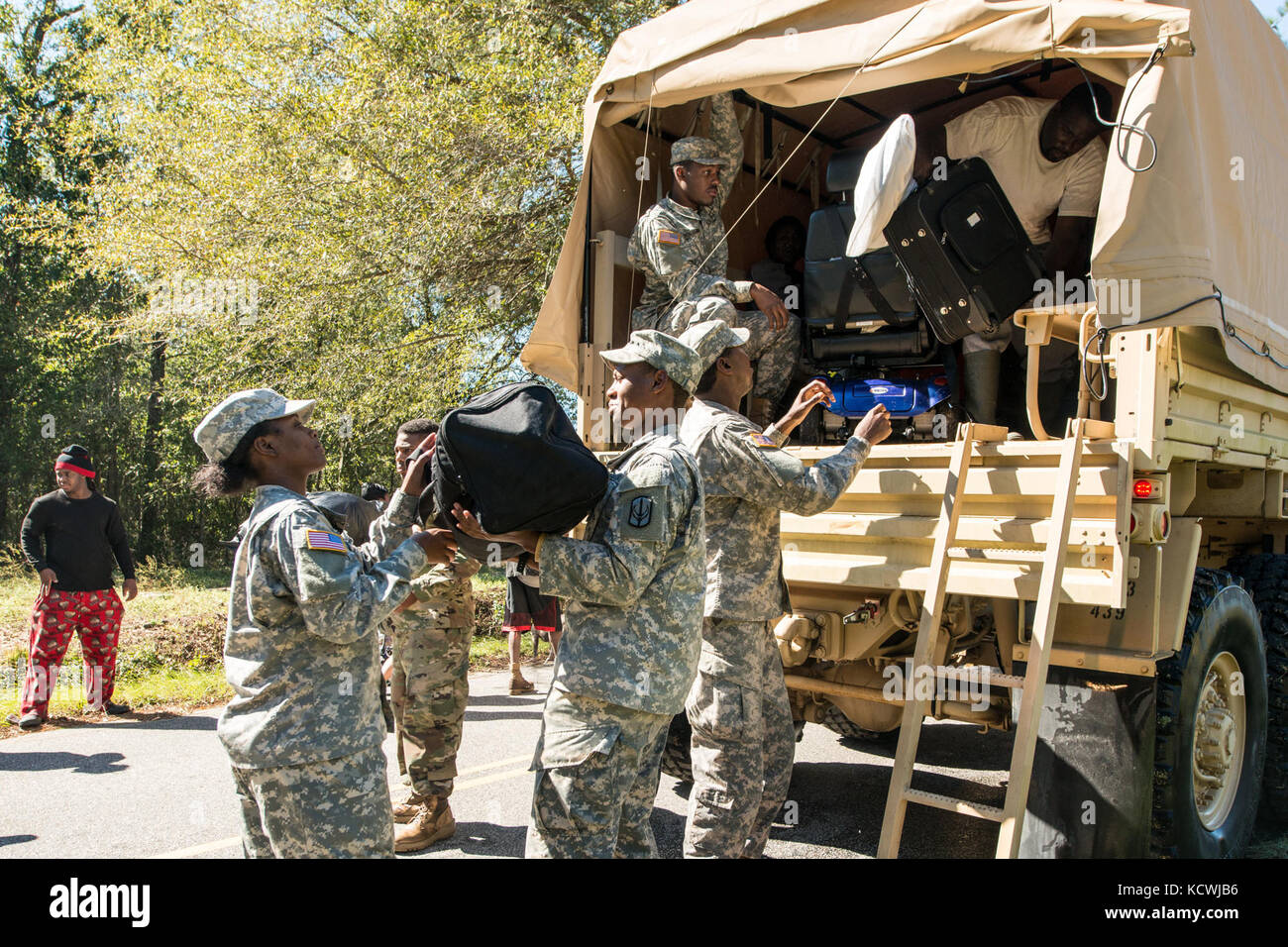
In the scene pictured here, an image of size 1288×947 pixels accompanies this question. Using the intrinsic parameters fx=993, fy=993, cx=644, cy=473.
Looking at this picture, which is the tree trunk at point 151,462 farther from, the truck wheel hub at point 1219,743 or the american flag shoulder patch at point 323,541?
the truck wheel hub at point 1219,743

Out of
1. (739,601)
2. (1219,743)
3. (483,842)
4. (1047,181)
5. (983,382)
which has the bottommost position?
(483,842)

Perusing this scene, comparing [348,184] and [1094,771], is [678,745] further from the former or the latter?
[348,184]

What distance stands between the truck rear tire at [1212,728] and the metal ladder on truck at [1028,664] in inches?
18.9

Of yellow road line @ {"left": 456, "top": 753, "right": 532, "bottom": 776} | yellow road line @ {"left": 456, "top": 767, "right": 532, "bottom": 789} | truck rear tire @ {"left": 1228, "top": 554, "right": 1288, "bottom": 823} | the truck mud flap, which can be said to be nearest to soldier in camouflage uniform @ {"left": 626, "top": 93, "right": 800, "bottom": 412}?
the truck mud flap

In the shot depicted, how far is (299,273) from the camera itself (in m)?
11.7

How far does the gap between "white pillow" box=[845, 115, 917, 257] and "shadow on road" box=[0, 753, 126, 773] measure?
15.4ft

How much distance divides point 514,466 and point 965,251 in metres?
2.53

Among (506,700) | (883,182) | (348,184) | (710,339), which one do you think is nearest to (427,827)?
(710,339)

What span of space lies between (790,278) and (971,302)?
146 centimetres

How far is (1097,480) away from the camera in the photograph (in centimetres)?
325

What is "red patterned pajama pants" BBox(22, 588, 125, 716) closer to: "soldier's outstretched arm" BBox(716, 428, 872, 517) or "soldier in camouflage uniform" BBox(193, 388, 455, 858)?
"soldier in camouflage uniform" BBox(193, 388, 455, 858)

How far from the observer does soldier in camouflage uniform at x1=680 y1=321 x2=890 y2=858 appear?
3188 millimetres

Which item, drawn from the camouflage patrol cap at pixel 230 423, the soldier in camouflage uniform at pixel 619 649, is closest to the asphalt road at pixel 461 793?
the soldier in camouflage uniform at pixel 619 649
